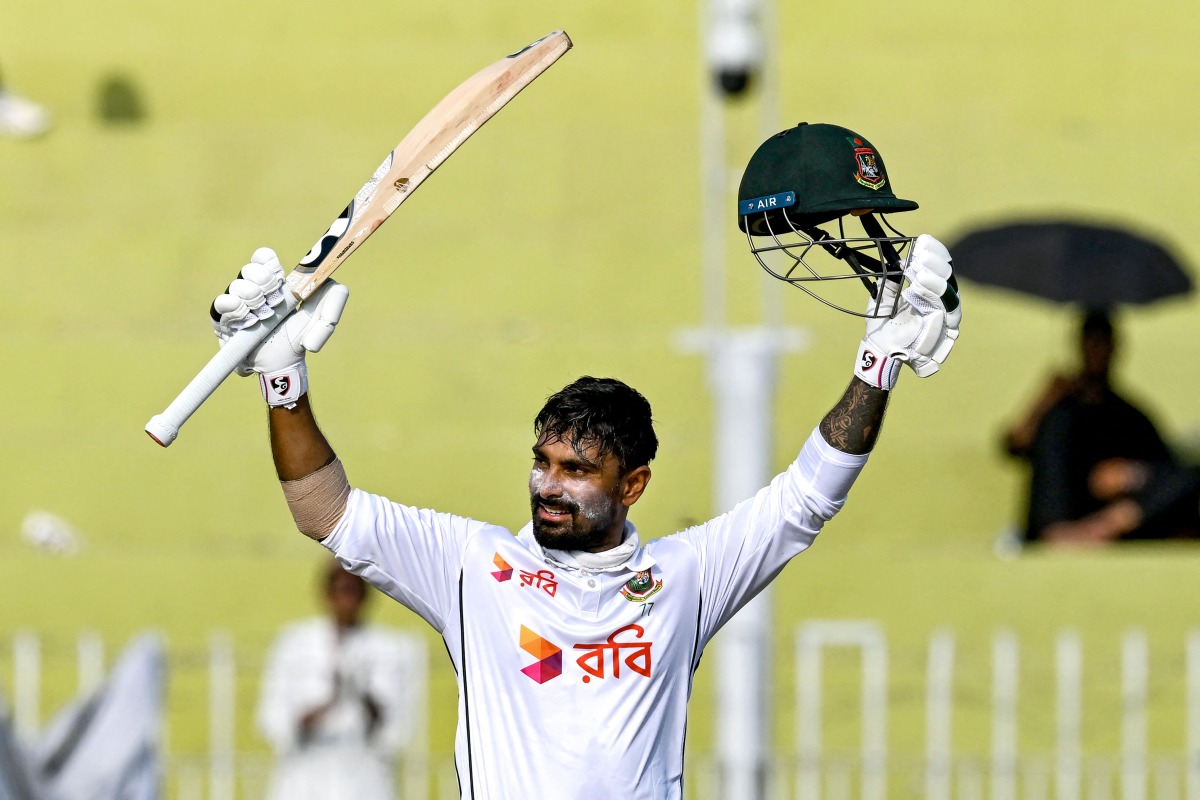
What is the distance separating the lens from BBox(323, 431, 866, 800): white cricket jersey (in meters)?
3.29

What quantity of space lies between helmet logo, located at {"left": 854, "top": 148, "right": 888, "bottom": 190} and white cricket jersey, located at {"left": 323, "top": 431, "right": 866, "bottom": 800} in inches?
17.4

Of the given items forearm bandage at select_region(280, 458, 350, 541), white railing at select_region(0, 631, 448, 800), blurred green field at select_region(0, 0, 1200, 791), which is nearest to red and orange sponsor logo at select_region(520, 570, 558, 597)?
forearm bandage at select_region(280, 458, 350, 541)

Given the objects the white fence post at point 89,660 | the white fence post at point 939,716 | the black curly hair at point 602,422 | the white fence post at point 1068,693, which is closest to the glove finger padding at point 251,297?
the black curly hair at point 602,422

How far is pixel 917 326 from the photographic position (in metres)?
3.43

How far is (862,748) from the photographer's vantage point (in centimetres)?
713

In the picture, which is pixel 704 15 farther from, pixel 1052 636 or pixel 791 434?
pixel 1052 636

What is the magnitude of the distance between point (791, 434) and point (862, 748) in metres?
2.08

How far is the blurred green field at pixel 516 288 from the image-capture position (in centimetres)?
759

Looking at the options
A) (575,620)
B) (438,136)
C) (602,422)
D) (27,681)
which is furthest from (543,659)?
(27,681)

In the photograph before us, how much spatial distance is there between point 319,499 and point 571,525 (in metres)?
0.43

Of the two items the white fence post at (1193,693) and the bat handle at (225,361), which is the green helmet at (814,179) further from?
the white fence post at (1193,693)

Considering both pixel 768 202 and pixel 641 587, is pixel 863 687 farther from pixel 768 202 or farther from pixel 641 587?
pixel 768 202

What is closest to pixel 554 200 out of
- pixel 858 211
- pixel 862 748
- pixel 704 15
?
pixel 704 15

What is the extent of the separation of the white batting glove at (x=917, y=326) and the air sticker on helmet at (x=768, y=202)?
0.23m
